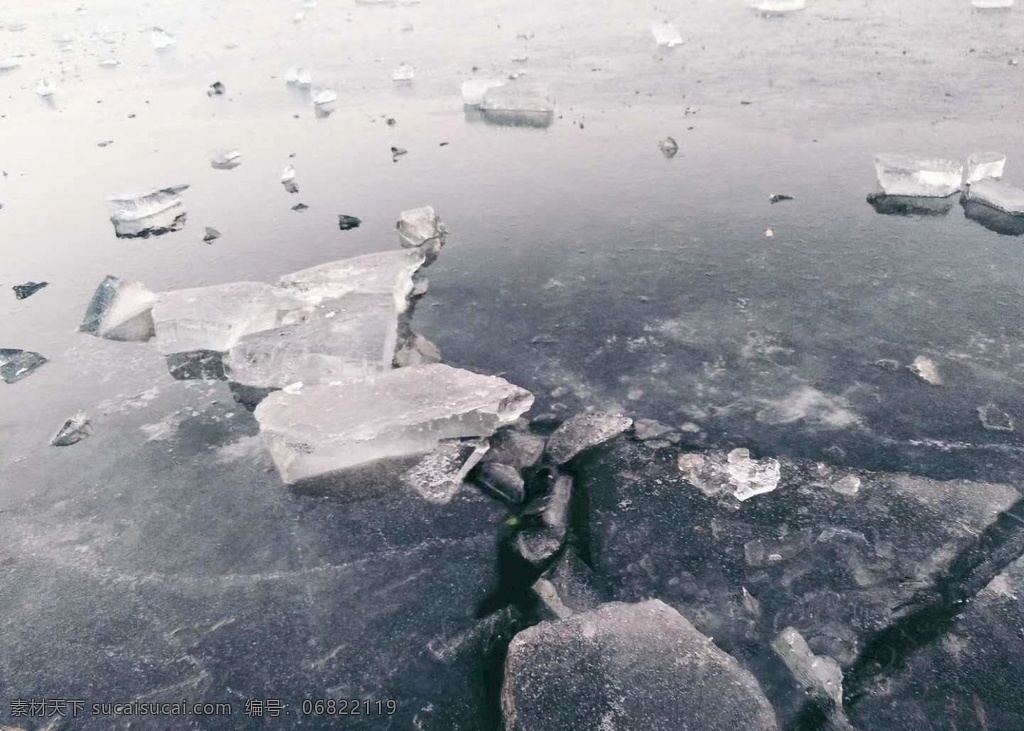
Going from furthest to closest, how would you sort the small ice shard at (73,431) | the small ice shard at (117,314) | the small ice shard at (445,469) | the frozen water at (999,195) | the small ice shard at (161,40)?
1. the small ice shard at (161,40)
2. the frozen water at (999,195)
3. the small ice shard at (117,314)
4. the small ice shard at (73,431)
5. the small ice shard at (445,469)

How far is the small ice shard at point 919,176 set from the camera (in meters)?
7.12

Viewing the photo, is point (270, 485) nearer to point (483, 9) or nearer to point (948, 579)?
point (948, 579)

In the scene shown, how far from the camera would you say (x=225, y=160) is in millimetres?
9477

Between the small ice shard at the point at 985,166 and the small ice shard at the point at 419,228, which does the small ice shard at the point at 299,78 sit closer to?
the small ice shard at the point at 419,228

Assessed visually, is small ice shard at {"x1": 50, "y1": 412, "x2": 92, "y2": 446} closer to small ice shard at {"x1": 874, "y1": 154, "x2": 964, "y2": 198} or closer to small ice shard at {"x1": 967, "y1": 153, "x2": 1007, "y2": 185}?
small ice shard at {"x1": 874, "y1": 154, "x2": 964, "y2": 198}

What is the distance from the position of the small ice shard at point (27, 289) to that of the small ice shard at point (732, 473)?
7.27m

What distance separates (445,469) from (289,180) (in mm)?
6048

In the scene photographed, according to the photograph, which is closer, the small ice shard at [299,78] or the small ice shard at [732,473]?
the small ice shard at [732,473]

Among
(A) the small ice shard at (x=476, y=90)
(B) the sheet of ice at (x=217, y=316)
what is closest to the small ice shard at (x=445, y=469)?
(B) the sheet of ice at (x=217, y=316)

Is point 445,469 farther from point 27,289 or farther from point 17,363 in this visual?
point 27,289

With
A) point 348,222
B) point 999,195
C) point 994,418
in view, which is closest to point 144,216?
point 348,222

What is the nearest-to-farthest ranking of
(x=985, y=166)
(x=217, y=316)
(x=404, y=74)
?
(x=217, y=316)
(x=985, y=166)
(x=404, y=74)

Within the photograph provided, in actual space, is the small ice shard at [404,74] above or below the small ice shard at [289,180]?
above

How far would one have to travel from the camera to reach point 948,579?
3.52 m
